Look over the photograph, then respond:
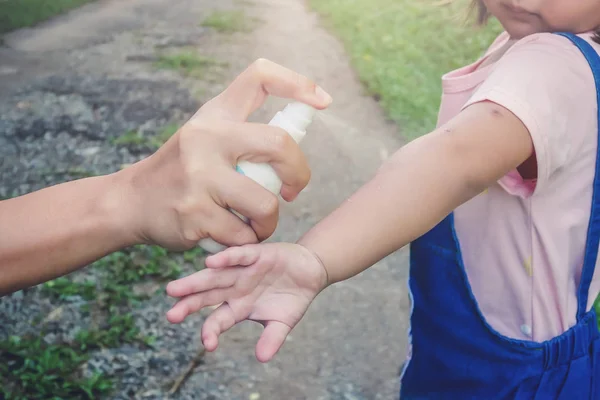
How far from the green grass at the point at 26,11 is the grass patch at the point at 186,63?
5.97ft

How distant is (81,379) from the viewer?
85.5 inches

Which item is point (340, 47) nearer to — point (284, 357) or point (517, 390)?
point (284, 357)

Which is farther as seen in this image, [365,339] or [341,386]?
[365,339]

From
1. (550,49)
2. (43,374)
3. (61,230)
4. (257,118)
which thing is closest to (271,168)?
(61,230)

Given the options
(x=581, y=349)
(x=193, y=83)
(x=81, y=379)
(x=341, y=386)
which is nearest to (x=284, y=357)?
(x=341, y=386)

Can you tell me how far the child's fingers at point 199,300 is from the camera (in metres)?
0.95

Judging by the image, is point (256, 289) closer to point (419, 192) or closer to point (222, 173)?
point (222, 173)

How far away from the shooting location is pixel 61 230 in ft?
3.69

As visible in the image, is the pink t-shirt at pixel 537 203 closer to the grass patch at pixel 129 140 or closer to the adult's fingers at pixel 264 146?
the adult's fingers at pixel 264 146

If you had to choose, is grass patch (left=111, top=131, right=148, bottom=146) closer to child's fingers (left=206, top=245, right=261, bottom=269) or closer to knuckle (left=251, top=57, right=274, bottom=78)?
knuckle (left=251, top=57, right=274, bottom=78)

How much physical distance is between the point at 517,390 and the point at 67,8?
7.14m

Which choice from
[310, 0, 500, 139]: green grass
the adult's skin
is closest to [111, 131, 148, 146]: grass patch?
[310, 0, 500, 139]: green grass

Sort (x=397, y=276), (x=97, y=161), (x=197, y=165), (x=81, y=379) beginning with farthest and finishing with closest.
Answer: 1. (x=97, y=161)
2. (x=397, y=276)
3. (x=81, y=379)
4. (x=197, y=165)

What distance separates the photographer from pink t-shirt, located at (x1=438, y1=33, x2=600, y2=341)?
3.45ft
